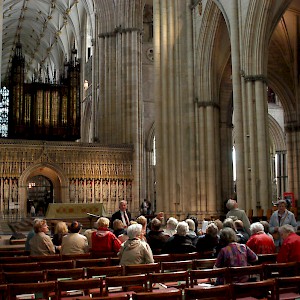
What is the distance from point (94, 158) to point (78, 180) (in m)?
1.41

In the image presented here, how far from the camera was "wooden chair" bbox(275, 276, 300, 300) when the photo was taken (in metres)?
4.52

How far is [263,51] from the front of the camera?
1568 centimetres

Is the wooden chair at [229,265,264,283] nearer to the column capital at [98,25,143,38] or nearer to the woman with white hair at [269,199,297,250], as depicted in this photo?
the woman with white hair at [269,199,297,250]

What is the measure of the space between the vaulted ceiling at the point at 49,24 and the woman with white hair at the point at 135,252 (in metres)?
28.6

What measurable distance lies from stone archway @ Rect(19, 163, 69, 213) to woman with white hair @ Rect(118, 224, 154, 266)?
18.3 m

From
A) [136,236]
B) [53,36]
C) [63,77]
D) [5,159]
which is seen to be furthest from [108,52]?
[136,236]

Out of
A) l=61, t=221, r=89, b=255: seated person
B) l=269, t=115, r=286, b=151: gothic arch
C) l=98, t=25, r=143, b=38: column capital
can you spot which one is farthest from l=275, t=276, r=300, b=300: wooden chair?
l=269, t=115, r=286, b=151: gothic arch

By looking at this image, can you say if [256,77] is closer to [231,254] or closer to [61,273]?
[231,254]

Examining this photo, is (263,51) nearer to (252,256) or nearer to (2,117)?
(252,256)

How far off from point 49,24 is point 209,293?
142 ft

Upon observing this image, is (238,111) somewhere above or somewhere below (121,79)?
below

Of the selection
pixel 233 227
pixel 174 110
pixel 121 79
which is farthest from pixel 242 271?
pixel 121 79

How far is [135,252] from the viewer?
19.6 ft

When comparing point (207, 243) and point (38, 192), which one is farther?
point (38, 192)
